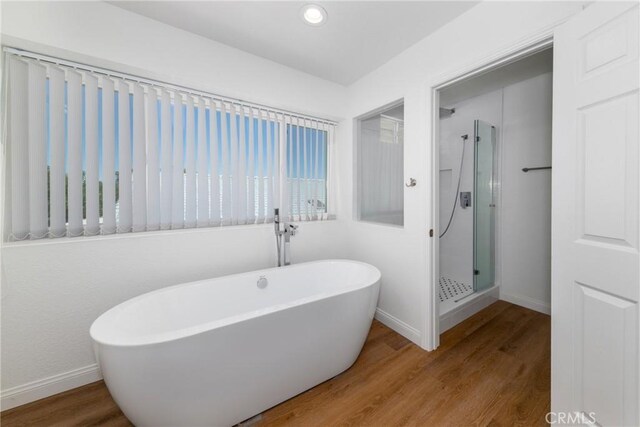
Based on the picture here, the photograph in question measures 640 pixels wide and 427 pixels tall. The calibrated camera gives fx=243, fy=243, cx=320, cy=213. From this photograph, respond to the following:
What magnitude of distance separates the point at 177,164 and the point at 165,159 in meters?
0.08

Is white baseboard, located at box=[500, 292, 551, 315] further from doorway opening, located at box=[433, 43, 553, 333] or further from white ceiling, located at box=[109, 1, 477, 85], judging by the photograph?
white ceiling, located at box=[109, 1, 477, 85]

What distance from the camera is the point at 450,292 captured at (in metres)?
2.73

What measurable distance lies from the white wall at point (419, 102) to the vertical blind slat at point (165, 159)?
170 cm

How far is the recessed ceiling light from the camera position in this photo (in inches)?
62.4

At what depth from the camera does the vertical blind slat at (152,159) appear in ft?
5.87

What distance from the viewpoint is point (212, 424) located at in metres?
1.23

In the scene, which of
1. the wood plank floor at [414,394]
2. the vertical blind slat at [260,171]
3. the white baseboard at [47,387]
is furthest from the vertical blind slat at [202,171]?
the wood plank floor at [414,394]

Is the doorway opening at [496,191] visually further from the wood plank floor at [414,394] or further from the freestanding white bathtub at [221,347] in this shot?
the freestanding white bathtub at [221,347]

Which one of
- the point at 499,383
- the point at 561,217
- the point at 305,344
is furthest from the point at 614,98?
the point at 305,344

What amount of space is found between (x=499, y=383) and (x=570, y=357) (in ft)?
2.02

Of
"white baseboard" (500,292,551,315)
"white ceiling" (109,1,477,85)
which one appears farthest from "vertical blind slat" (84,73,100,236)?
"white baseboard" (500,292,551,315)

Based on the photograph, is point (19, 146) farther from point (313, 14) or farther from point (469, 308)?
point (469, 308)

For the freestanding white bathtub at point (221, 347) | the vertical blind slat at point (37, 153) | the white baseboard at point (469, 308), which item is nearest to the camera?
the freestanding white bathtub at point (221, 347)

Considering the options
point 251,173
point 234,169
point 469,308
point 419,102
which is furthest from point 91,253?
point 469,308
